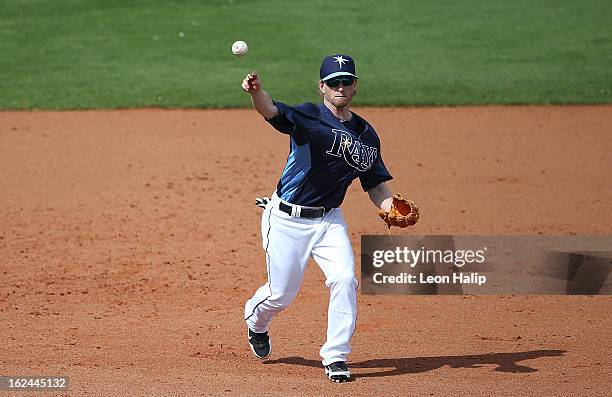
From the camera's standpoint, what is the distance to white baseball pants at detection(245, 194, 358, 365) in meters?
7.07

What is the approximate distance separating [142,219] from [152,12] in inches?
365

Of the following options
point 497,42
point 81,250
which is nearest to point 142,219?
point 81,250

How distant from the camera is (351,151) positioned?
7086 millimetres

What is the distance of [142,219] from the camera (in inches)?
439

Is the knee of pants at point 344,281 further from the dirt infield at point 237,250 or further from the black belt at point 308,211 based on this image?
the dirt infield at point 237,250

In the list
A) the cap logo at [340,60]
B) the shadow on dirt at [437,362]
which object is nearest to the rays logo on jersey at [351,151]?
the cap logo at [340,60]

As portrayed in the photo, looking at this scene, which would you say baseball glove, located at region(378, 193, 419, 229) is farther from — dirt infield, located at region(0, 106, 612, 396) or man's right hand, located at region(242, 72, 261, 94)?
man's right hand, located at region(242, 72, 261, 94)

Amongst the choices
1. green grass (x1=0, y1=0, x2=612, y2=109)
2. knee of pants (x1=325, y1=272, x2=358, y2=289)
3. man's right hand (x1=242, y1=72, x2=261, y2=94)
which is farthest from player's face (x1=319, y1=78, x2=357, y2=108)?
green grass (x1=0, y1=0, x2=612, y2=109)

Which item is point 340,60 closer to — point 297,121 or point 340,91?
point 340,91

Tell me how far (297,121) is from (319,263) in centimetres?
98

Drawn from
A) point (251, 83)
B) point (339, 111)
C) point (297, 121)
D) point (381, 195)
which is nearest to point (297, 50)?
point (381, 195)

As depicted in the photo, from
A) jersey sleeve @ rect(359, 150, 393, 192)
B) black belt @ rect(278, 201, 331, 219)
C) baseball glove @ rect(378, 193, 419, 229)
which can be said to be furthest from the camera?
jersey sleeve @ rect(359, 150, 393, 192)

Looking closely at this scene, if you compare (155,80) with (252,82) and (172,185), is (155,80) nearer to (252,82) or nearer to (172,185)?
(172,185)

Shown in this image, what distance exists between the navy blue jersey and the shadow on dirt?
1.18m
